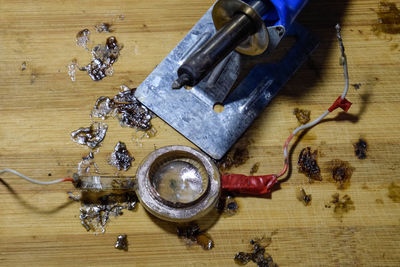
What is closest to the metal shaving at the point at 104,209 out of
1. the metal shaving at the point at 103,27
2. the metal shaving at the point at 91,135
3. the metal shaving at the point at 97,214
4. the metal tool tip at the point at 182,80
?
the metal shaving at the point at 97,214

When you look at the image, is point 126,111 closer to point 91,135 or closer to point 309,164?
point 91,135

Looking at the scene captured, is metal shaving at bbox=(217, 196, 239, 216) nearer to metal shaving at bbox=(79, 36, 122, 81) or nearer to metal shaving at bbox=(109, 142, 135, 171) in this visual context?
metal shaving at bbox=(109, 142, 135, 171)

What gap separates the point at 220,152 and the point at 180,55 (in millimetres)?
212

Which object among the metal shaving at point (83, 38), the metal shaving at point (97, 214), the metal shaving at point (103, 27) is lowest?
the metal shaving at point (97, 214)

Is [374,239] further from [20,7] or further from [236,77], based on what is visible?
[20,7]

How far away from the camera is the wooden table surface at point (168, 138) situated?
0.74 metres

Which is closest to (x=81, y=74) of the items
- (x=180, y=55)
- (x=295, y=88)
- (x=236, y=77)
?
(x=180, y=55)

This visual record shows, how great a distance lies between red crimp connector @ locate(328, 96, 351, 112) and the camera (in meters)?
0.81

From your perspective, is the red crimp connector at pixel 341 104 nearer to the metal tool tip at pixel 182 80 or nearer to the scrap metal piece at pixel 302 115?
the scrap metal piece at pixel 302 115

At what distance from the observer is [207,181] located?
0.75m

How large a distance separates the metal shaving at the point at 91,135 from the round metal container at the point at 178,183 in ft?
0.34

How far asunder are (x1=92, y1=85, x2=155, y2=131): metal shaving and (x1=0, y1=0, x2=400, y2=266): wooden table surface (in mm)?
15

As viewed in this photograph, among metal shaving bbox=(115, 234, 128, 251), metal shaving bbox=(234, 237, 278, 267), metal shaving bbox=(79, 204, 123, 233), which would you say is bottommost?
metal shaving bbox=(234, 237, 278, 267)

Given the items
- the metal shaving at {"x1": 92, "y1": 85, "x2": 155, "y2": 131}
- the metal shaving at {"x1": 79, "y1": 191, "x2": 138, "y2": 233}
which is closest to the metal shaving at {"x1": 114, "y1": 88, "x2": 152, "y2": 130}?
the metal shaving at {"x1": 92, "y1": 85, "x2": 155, "y2": 131}
